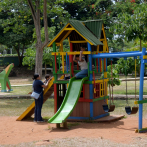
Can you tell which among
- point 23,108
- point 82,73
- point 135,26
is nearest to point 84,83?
point 82,73

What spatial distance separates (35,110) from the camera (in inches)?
436

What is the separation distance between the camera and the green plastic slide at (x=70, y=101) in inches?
369

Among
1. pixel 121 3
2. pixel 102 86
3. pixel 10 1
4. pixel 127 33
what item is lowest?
pixel 102 86

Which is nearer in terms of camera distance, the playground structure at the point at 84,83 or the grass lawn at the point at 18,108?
the playground structure at the point at 84,83

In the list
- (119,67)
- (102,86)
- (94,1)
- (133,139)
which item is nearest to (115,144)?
(133,139)

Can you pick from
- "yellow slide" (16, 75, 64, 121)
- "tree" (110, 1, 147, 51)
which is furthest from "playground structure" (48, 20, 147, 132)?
"tree" (110, 1, 147, 51)

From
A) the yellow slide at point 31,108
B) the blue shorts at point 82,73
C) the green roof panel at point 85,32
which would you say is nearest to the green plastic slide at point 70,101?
the blue shorts at point 82,73

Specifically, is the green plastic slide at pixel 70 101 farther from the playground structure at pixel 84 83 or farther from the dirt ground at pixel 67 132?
the dirt ground at pixel 67 132

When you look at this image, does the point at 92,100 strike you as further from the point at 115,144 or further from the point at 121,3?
the point at 121,3

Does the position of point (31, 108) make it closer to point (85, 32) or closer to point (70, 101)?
point (70, 101)

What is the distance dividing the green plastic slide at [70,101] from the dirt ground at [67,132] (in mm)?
366

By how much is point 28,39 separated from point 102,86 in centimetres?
2653

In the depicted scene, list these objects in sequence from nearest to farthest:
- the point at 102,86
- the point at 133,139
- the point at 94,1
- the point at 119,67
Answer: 1. the point at 133,139
2. the point at 102,86
3. the point at 119,67
4. the point at 94,1

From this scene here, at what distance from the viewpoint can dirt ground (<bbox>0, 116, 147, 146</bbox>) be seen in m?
8.13
